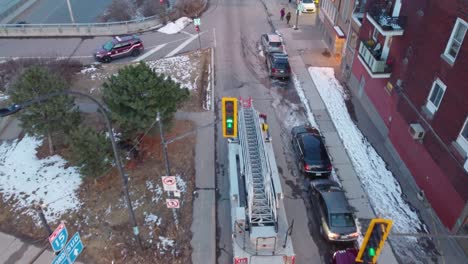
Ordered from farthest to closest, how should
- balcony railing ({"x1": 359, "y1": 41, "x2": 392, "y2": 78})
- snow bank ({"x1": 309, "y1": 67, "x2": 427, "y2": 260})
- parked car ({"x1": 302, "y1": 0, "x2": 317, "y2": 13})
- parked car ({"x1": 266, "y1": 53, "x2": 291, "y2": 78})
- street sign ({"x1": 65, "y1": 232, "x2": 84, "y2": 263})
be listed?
parked car ({"x1": 302, "y1": 0, "x2": 317, "y2": 13})
parked car ({"x1": 266, "y1": 53, "x2": 291, "y2": 78})
balcony railing ({"x1": 359, "y1": 41, "x2": 392, "y2": 78})
snow bank ({"x1": 309, "y1": 67, "x2": 427, "y2": 260})
street sign ({"x1": 65, "y1": 232, "x2": 84, "y2": 263})

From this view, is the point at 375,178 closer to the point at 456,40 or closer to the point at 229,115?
the point at 456,40

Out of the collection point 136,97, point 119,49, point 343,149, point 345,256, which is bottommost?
point 343,149

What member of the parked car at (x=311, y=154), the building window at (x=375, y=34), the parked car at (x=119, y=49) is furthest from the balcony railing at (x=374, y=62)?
the parked car at (x=119, y=49)

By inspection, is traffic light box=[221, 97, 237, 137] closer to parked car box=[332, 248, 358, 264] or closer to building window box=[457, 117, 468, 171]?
parked car box=[332, 248, 358, 264]

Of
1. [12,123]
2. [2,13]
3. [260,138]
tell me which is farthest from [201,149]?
[2,13]

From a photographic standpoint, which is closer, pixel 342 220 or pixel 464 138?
pixel 464 138

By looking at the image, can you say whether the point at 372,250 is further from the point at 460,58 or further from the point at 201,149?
the point at 201,149

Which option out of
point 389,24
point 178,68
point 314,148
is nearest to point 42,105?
point 178,68

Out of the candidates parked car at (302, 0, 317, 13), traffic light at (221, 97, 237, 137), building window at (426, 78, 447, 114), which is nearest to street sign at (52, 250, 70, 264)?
traffic light at (221, 97, 237, 137)

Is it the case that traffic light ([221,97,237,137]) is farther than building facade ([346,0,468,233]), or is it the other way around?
building facade ([346,0,468,233])
